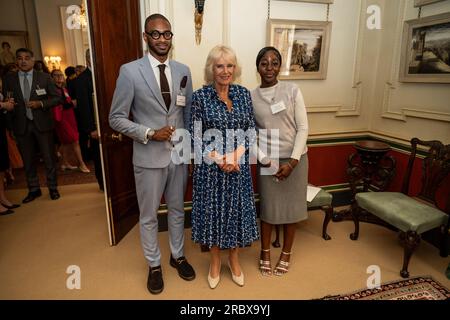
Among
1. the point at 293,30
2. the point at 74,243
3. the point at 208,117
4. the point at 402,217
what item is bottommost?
the point at 74,243

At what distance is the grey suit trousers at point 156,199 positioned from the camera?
226 cm

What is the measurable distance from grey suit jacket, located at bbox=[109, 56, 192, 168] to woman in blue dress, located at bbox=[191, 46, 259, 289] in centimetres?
20

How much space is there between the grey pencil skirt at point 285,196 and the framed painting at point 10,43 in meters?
7.62

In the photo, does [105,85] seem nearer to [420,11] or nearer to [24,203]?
[24,203]

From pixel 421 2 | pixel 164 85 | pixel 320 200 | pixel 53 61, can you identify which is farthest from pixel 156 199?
pixel 53 61

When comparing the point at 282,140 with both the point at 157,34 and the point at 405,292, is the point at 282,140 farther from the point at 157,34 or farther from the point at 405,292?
the point at 405,292

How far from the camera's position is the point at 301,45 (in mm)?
3316

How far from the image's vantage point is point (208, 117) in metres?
2.13

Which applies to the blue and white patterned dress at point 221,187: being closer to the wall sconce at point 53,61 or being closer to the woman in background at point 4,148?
the woman in background at point 4,148

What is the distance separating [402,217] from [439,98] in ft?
3.96

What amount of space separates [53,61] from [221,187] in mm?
7440

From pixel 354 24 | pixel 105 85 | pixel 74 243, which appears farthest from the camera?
pixel 354 24

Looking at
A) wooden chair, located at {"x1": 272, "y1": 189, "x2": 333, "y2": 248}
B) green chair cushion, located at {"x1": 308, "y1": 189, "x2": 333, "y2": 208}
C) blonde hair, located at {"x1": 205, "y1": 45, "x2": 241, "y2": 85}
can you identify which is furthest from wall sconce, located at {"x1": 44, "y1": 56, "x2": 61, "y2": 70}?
green chair cushion, located at {"x1": 308, "y1": 189, "x2": 333, "y2": 208}

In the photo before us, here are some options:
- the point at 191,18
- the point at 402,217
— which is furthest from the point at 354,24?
the point at 402,217
